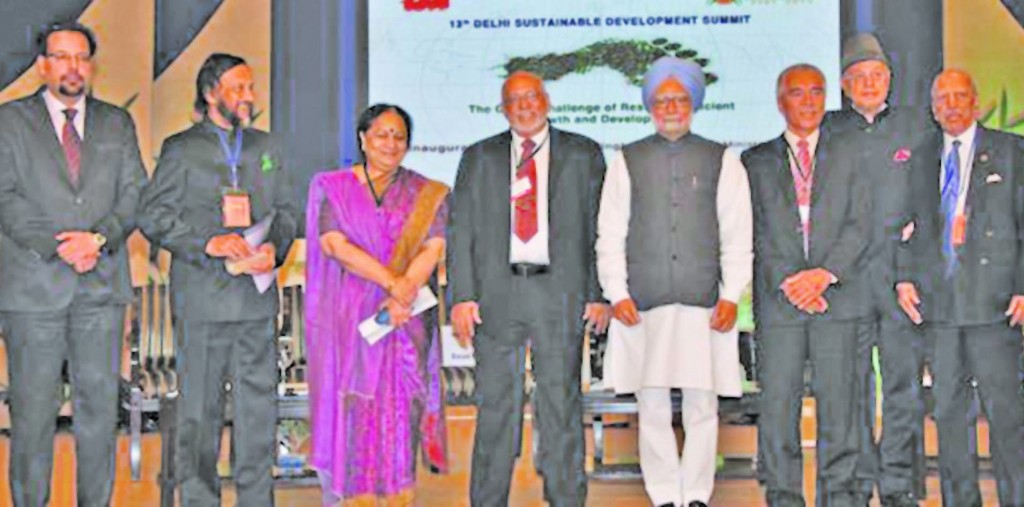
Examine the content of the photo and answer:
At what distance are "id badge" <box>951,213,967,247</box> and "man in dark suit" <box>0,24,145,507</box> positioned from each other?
2.64 m

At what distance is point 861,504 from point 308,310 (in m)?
1.90

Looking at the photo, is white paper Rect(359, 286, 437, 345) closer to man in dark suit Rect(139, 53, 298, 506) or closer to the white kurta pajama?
man in dark suit Rect(139, 53, 298, 506)

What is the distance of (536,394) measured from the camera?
157 inches

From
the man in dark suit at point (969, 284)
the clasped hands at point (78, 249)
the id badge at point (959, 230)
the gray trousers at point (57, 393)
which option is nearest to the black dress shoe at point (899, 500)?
the man in dark suit at point (969, 284)

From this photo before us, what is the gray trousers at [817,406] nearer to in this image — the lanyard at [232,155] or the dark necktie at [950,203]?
the dark necktie at [950,203]

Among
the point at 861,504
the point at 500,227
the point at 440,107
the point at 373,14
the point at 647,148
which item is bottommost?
the point at 861,504

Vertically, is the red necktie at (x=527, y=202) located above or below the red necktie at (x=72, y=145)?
below

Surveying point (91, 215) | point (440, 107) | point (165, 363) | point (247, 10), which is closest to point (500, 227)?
point (91, 215)

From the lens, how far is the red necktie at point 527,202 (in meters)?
4.03

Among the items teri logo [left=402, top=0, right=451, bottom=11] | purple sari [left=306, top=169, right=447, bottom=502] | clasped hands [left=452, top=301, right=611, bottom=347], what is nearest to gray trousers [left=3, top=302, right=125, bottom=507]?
purple sari [left=306, top=169, right=447, bottom=502]

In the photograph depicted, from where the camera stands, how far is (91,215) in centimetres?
395

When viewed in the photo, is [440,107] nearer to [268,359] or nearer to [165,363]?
[165,363]

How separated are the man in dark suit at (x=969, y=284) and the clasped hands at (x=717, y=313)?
611 millimetres

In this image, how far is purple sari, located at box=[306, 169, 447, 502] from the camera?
4.09 metres
